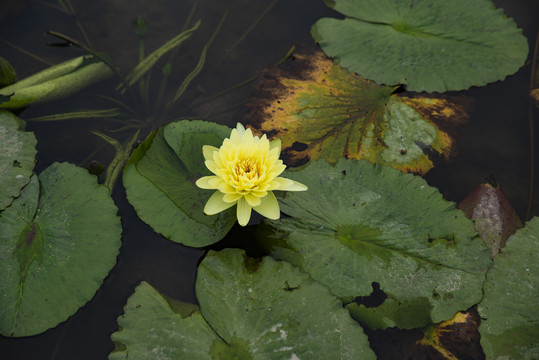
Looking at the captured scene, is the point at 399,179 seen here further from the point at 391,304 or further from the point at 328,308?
the point at 328,308

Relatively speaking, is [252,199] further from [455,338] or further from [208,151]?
[455,338]

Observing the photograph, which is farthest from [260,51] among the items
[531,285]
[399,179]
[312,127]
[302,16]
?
[531,285]

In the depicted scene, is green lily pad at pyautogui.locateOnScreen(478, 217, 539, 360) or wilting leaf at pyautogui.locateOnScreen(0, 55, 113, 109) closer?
green lily pad at pyautogui.locateOnScreen(478, 217, 539, 360)

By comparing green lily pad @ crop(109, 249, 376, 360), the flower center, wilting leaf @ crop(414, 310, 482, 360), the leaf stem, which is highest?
the flower center

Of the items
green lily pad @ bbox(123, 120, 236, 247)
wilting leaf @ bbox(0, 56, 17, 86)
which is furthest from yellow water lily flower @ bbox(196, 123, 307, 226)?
wilting leaf @ bbox(0, 56, 17, 86)

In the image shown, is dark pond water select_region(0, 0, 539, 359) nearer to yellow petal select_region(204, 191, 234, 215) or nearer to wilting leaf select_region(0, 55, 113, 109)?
wilting leaf select_region(0, 55, 113, 109)

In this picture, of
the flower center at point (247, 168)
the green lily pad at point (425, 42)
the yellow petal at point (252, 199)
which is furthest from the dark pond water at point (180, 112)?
the flower center at point (247, 168)

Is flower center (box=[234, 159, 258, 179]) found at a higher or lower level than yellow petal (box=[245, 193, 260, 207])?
higher
